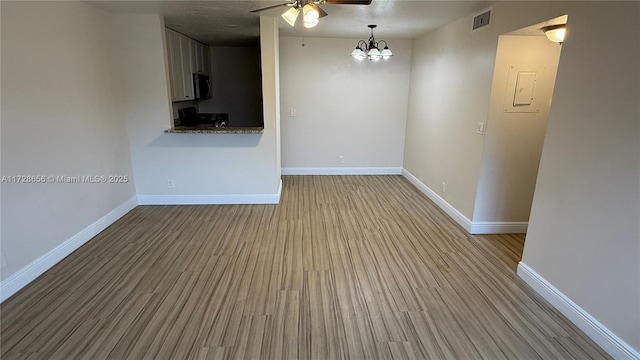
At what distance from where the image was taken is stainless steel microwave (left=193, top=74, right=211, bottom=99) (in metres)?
5.45

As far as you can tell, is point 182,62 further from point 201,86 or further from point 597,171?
point 597,171

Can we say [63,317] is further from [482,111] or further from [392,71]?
[392,71]

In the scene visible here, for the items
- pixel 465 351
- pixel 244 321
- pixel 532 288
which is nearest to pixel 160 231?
pixel 244 321

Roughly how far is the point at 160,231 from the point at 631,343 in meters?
3.91

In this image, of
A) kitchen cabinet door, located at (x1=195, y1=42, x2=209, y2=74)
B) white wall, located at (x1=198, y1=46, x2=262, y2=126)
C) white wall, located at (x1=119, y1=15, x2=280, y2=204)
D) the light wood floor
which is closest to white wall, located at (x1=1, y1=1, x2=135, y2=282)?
white wall, located at (x1=119, y1=15, x2=280, y2=204)

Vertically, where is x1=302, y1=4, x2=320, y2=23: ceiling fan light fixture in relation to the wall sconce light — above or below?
above

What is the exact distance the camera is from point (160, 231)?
140 inches

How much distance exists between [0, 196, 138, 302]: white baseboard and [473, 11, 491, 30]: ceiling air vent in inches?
177

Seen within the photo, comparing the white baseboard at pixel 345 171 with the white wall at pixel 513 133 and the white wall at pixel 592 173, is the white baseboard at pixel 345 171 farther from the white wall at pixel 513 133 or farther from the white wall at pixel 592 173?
the white wall at pixel 592 173

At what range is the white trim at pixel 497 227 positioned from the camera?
357 cm

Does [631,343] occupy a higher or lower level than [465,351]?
higher

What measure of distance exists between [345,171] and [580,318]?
425 centimetres

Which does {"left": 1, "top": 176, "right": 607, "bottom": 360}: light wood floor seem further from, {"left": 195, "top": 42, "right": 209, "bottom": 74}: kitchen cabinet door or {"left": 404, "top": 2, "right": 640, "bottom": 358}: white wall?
{"left": 195, "top": 42, "right": 209, "bottom": 74}: kitchen cabinet door

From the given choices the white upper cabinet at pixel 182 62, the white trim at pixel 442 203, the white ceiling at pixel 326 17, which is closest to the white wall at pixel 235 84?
the white upper cabinet at pixel 182 62
